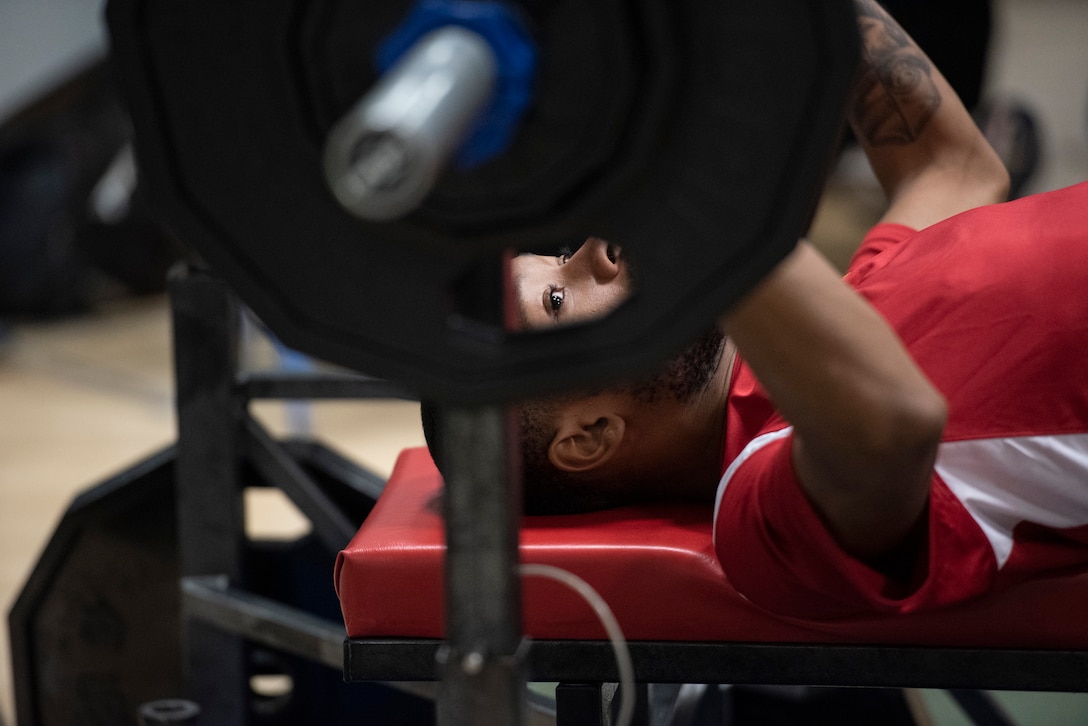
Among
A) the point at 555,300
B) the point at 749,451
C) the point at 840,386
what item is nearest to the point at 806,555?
the point at 749,451

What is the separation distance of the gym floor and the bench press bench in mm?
898

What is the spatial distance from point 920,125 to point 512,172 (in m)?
1.01

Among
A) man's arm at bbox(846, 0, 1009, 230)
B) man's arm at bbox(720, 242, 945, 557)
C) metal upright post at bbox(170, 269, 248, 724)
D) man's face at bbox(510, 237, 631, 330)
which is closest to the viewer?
man's arm at bbox(720, 242, 945, 557)

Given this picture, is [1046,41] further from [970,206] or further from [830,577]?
[830,577]

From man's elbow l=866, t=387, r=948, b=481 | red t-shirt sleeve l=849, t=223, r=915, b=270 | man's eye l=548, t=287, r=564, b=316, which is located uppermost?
red t-shirt sleeve l=849, t=223, r=915, b=270

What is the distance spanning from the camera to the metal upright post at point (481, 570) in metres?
0.55

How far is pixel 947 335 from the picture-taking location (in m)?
1.01

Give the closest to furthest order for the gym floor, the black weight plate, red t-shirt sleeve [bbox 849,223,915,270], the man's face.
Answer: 1. the black weight plate
2. the man's face
3. red t-shirt sleeve [bbox 849,223,915,270]
4. the gym floor

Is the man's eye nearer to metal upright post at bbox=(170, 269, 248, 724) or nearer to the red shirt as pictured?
the red shirt

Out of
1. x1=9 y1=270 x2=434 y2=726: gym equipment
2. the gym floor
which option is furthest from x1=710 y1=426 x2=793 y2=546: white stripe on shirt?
the gym floor

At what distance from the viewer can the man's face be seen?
108 cm

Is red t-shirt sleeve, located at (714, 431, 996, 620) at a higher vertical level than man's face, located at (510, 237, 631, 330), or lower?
lower

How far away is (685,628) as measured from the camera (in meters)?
1.02

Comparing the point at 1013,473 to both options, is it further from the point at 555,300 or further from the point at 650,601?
the point at 555,300
